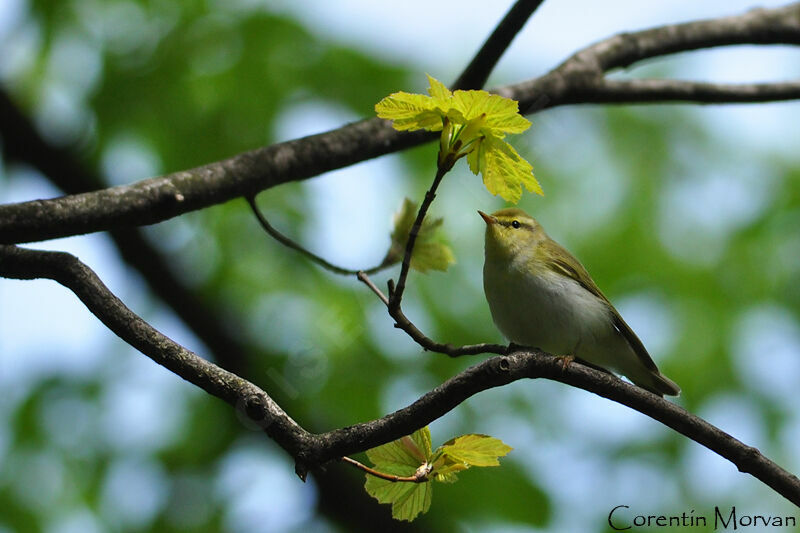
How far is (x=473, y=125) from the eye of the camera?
6.66 feet

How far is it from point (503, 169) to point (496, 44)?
1352 mm

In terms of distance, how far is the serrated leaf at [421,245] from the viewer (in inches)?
113

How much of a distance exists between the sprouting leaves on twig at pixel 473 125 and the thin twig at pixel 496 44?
1270 mm

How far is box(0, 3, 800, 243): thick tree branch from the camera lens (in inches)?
97.7

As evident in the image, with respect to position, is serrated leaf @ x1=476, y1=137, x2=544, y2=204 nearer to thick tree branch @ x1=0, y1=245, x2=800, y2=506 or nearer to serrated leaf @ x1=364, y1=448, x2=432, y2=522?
thick tree branch @ x1=0, y1=245, x2=800, y2=506

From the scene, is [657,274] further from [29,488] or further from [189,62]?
[29,488]

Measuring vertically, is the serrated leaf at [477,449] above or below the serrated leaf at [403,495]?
above

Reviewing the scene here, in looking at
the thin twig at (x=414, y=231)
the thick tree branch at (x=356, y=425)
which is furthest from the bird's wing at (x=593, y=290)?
the thin twig at (x=414, y=231)

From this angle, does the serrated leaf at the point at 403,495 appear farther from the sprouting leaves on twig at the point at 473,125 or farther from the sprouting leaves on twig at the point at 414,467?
the sprouting leaves on twig at the point at 473,125

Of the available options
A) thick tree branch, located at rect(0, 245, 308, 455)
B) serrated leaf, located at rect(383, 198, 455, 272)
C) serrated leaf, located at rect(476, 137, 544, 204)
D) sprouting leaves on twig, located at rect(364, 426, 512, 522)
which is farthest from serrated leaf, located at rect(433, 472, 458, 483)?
serrated leaf, located at rect(383, 198, 455, 272)

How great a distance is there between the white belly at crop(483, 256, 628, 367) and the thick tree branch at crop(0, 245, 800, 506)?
1.60 meters

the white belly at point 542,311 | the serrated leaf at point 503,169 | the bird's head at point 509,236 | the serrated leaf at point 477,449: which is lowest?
the white belly at point 542,311

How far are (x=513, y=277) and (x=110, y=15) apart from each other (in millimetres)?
3960

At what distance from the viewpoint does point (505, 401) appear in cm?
645
